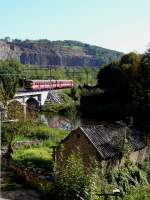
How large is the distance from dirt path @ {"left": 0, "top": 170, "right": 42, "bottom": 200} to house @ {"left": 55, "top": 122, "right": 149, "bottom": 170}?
2872 mm

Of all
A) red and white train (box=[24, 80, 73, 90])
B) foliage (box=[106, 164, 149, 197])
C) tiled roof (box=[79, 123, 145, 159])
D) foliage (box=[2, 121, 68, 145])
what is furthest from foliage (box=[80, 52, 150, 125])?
foliage (box=[106, 164, 149, 197])

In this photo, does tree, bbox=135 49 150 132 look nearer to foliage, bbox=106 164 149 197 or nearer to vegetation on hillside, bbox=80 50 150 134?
vegetation on hillside, bbox=80 50 150 134

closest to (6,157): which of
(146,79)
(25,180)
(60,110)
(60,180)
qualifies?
(25,180)

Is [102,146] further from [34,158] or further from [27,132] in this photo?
[27,132]

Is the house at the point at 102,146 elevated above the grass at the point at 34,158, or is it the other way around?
the house at the point at 102,146

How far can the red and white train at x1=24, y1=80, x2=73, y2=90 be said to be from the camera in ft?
272

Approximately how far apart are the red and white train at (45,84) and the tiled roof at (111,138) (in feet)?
165

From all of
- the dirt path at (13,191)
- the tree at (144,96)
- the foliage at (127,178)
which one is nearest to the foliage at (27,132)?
the tree at (144,96)

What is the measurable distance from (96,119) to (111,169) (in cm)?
3988

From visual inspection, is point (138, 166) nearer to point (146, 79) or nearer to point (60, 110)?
point (146, 79)

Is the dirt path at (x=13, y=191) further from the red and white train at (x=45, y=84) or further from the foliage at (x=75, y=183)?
the red and white train at (x=45, y=84)

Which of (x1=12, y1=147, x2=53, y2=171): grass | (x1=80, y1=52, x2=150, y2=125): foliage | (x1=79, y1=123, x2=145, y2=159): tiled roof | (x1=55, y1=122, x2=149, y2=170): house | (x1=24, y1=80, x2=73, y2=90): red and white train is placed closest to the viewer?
(x1=55, y1=122, x2=149, y2=170): house

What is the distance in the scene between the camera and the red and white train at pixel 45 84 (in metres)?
82.9

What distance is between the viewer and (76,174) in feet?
68.4
